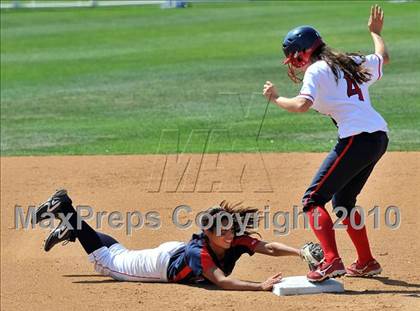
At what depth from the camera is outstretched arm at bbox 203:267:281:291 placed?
7.04 meters

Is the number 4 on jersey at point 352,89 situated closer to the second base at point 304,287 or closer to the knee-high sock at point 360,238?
the knee-high sock at point 360,238

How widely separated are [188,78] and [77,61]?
17.2 ft

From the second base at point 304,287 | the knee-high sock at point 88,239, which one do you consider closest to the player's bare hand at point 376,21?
the second base at point 304,287

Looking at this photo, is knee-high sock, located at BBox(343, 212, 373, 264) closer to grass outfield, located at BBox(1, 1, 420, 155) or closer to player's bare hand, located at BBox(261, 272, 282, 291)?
player's bare hand, located at BBox(261, 272, 282, 291)

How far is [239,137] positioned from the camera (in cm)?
1430

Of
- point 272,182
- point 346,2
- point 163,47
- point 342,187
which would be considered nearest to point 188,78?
point 163,47

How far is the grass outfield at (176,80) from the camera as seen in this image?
14445 mm

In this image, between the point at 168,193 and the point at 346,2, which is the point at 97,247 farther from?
the point at 346,2

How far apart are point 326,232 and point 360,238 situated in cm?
56

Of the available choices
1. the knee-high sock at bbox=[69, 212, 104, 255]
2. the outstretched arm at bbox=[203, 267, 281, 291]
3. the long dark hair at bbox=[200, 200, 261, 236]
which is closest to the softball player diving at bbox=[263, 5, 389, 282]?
the outstretched arm at bbox=[203, 267, 281, 291]

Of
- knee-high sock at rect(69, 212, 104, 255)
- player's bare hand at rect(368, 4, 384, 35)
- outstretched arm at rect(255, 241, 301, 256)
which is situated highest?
player's bare hand at rect(368, 4, 384, 35)

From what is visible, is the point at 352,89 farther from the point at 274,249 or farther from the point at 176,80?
the point at 176,80

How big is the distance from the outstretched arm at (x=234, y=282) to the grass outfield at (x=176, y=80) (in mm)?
6058

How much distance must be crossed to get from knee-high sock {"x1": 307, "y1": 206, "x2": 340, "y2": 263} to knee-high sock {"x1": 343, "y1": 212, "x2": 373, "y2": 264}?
17.4 inches
